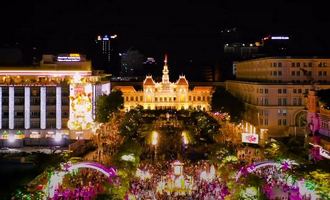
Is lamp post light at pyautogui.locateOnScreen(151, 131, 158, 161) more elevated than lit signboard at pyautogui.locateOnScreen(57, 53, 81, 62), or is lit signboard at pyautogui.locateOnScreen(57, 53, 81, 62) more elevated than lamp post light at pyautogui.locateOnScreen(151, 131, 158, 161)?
lit signboard at pyautogui.locateOnScreen(57, 53, 81, 62)

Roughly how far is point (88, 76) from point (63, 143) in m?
16.2

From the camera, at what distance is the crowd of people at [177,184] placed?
36906mm

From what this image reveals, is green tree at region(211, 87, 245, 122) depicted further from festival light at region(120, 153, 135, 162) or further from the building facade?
festival light at region(120, 153, 135, 162)

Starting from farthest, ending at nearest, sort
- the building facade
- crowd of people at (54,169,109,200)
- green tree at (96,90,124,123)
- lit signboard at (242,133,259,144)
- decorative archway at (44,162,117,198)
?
the building facade → green tree at (96,90,124,123) → lit signboard at (242,133,259,144) → decorative archway at (44,162,117,198) → crowd of people at (54,169,109,200)

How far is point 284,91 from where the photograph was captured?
83.2 m

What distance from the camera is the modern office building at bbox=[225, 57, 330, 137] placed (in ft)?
267

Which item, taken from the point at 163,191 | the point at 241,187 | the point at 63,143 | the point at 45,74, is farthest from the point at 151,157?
the point at 45,74

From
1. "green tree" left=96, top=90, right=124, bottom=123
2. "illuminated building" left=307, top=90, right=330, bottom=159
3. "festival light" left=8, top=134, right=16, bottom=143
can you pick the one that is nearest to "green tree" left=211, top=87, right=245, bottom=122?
"green tree" left=96, top=90, right=124, bottom=123

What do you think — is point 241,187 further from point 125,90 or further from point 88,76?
point 125,90

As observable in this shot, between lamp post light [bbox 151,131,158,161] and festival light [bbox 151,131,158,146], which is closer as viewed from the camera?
lamp post light [bbox 151,131,158,161]

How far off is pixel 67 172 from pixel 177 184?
23.6 ft

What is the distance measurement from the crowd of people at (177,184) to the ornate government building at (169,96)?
2748 inches

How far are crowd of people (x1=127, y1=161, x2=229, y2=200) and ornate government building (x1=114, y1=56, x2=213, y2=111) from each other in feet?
229

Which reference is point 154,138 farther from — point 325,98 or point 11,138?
point 325,98
